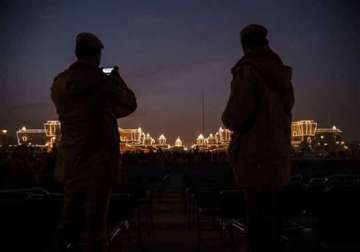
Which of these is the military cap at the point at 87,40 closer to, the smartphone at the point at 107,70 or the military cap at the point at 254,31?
the smartphone at the point at 107,70

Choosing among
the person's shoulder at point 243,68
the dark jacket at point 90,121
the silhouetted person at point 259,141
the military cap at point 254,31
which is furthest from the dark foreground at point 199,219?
the military cap at point 254,31

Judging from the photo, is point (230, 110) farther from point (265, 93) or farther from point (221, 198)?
point (221, 198)

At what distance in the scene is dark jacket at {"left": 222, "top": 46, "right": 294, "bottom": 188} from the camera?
3.55 meters

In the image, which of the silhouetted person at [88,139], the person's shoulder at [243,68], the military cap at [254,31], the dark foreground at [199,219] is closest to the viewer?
the silhouetted person at [88,139]

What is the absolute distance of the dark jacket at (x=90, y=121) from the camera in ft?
11.6

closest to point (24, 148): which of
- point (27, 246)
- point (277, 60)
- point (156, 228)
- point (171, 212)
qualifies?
point (156, 228)

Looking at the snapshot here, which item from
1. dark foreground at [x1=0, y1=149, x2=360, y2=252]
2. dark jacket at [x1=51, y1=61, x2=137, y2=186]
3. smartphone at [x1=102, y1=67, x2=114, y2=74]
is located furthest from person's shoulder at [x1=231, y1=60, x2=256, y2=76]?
dark foreground at [x1=0, y1=149, x2=360, y2=252]

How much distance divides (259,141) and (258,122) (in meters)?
0.13

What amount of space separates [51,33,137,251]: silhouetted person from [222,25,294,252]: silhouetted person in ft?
2.43

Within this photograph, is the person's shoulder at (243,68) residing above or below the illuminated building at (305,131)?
below

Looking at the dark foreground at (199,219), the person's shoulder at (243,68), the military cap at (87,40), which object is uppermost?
the military cap at (87,40)

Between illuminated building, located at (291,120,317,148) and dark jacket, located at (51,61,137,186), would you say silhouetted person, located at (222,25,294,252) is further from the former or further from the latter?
illuminated building, located at (291,120,317,148)

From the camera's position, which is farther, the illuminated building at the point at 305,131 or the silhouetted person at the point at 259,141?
the illuminated building at the point at 305,131

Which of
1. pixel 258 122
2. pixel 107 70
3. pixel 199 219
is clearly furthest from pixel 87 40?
pixel 199 219
